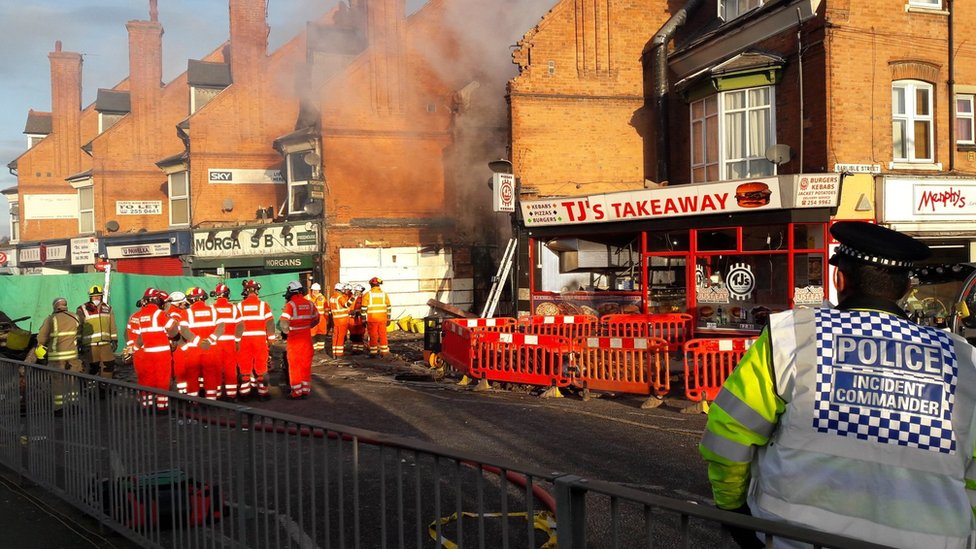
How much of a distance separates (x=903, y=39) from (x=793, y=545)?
15.8m

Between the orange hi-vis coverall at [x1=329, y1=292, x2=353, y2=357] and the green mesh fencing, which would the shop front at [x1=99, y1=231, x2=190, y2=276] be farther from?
the orange hi-vis coverall at [x1=329, y1=292, x2=353, y2=357]

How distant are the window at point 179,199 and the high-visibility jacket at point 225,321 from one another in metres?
18.2

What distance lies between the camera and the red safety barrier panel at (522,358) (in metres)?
10.8

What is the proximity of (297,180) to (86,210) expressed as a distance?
1351cm

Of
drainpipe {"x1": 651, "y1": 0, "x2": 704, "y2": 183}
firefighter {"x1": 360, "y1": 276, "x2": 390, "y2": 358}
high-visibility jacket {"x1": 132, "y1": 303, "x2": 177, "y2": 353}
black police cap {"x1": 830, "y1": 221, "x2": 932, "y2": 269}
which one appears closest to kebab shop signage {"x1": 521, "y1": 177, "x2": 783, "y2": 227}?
drainpipe {"x1": 651, "y1": 0, "x2": 704, "y2": 183}

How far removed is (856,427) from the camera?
2.21 metres

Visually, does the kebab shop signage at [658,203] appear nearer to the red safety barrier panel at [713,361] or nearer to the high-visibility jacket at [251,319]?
the red safety barrier panel at [713,361]

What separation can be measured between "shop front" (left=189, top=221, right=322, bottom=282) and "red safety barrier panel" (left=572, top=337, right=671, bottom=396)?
13148 millimetres

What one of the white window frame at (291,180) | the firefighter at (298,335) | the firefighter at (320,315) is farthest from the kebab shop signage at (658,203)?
the white window frame at (291,180)

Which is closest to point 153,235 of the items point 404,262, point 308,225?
point 308,225

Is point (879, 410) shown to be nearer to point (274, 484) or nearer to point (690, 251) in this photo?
point (274, 484)

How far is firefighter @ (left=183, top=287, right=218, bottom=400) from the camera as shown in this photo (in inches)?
401

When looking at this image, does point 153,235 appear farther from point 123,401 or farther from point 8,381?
point 123,401

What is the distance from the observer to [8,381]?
7.17 metres
